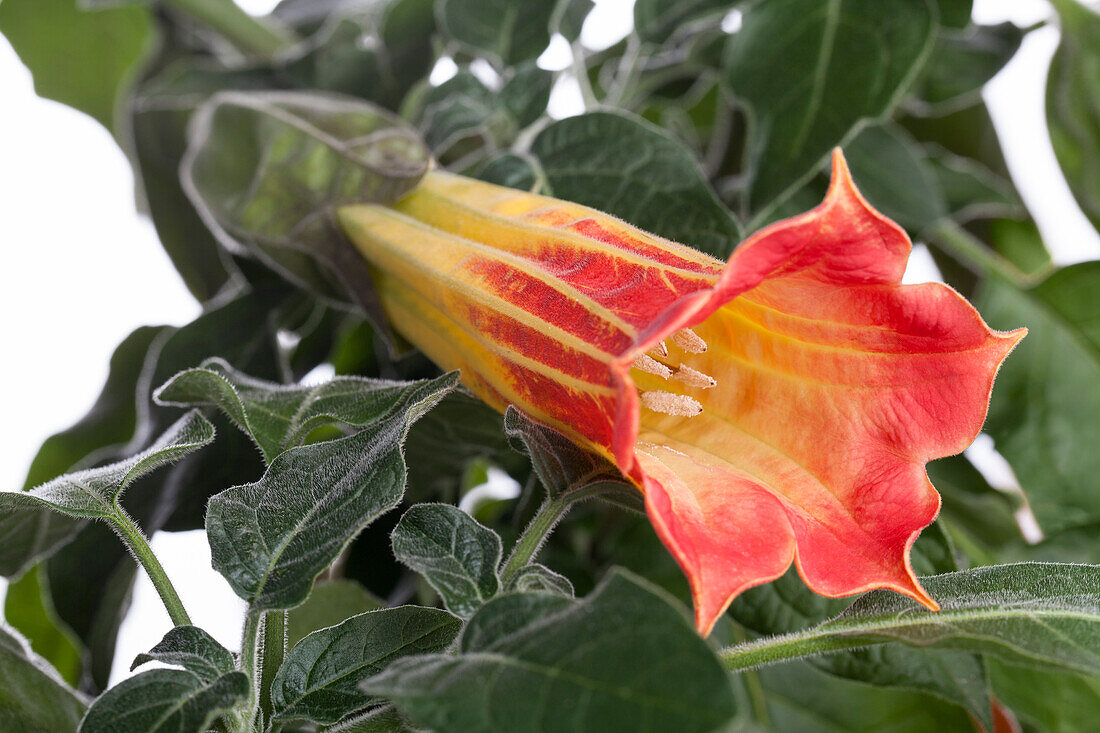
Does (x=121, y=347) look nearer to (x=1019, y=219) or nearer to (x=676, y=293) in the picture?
(x=676, y=293)

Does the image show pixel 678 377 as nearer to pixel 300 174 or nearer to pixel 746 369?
pixel 746 369

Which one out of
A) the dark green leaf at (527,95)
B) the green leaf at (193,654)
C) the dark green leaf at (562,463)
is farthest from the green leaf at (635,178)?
the green leaf at (193,654)

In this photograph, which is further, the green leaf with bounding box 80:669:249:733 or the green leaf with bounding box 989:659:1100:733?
the green leaf with bounding box 989:659:1100:733

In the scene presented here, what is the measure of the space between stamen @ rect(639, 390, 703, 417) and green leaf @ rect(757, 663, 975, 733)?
28 cm

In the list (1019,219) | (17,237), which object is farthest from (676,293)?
(17,237)

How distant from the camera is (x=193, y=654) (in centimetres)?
27

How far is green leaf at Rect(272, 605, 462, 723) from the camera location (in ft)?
0.89

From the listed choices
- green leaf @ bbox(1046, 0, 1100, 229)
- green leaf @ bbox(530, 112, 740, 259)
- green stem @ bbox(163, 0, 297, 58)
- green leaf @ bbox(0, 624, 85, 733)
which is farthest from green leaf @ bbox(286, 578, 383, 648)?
green leaf @ bbox(1046, 0, 1100, 229)

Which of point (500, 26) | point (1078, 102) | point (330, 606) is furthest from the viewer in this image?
point (1078, 102)

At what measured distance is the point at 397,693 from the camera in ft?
0.69

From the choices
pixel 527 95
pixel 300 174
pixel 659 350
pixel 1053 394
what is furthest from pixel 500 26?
pixel 1053 394

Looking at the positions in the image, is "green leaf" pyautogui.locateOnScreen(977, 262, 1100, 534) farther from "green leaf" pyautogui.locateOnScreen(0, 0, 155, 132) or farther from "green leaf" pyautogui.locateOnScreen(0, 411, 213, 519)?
"green leaf" pyautogui.locateOnScreen(0, 0, 155, 132)

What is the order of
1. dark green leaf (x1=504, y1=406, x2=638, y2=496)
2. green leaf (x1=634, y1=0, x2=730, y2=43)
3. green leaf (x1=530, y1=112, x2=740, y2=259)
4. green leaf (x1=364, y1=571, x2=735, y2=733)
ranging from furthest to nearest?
green leaf (x1=634, y1=0, x2=730, y2=43) → green leaf (x1=530, y1=112, x2=740, y2=259) → dark green leaf (x1=504, y1=406, x2=638, y2=496) → green leaf (x1=364, y1=571, x2=735, y2=733)

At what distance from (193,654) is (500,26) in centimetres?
39
